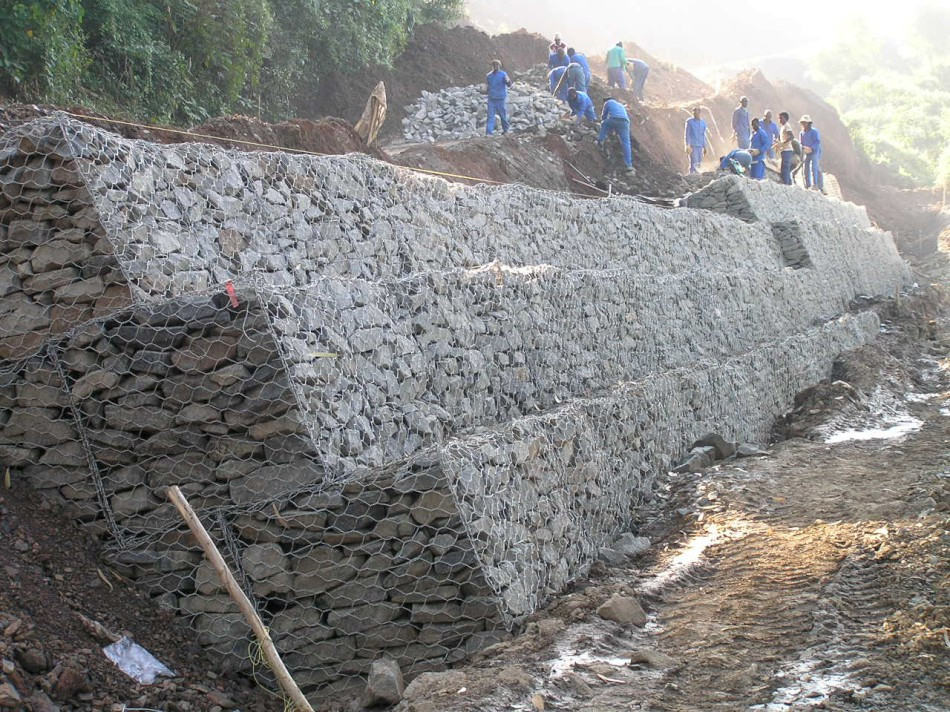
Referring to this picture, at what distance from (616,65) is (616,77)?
520 millimetres

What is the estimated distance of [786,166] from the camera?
19453 mm

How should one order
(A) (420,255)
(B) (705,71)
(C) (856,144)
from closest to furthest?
(A) (420,255), (C) (856,144), (B) (705,71)

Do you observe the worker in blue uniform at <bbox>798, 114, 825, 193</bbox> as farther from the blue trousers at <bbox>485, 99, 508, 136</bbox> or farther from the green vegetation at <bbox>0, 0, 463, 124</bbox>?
the green vegetation at <bbox>0, 0, 463, 124</bbox>

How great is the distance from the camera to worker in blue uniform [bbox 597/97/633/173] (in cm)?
1728

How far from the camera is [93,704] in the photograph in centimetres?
430

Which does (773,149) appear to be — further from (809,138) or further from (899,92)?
(899,92)

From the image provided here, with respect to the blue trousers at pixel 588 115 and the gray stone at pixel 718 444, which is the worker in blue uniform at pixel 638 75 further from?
the gray stone at pixel 718 444

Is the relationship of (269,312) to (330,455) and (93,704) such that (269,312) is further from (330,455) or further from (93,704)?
(93,704)

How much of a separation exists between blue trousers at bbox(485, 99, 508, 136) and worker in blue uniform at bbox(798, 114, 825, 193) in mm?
7713

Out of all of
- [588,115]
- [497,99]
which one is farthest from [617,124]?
[497,99]

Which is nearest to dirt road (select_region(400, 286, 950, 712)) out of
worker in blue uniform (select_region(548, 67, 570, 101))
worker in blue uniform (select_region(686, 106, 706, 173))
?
worker in blue uniform (select_region(686, 106, 706, 173))

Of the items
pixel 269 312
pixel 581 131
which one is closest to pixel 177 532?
pixel 269 312

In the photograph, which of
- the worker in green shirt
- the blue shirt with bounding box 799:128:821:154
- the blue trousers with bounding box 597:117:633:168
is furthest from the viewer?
the worker in green shirt

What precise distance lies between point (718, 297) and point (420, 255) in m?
4.45
